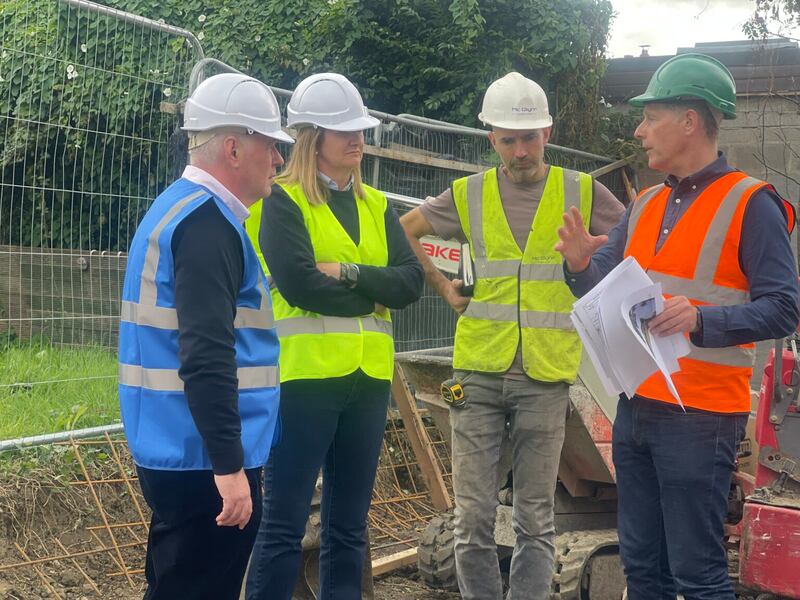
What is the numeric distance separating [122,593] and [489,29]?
26.6 ft

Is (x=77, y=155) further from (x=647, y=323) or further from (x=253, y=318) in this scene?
(x=647, y=323)

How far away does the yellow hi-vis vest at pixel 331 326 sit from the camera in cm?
379

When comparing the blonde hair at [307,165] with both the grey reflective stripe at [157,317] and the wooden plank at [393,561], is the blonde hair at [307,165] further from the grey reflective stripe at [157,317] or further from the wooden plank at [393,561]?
the wooden plank at [393,561]

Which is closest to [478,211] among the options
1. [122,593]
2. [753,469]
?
[753,469]

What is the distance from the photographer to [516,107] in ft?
14.4

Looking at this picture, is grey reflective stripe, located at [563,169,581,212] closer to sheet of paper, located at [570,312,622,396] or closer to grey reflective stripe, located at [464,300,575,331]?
grey reflective stripe, located at [464,300,575,331]

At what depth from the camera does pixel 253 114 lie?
305 cm

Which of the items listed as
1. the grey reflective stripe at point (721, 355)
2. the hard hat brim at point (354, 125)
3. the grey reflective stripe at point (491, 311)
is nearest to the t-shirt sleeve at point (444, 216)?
the grey reflective stripe at point (491, 311)

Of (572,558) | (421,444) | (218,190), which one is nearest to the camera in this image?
(218,190)

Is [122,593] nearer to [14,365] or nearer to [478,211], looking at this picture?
[14,365]

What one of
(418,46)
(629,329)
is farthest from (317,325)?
(418,46)

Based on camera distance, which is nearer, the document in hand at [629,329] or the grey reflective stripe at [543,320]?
the document in hand at [629,329]

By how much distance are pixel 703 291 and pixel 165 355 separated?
5.53 ft

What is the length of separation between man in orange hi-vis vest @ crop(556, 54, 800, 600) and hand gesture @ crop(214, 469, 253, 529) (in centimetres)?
132
